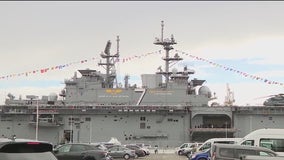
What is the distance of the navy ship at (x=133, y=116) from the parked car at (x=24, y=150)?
55763 millimetres

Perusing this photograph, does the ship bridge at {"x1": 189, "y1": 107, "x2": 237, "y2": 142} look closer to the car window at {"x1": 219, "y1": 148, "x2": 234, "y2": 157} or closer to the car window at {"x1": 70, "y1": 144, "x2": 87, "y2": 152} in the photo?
the car window at {"x1": 70, "y1": 144, "x2": 87, "y2": 152}

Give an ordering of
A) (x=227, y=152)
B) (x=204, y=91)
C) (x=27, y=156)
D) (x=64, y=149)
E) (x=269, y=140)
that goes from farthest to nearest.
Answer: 1. (x=204, y=91)
2. (x=64, y=149)
3. (x=269, y=140)
4. (x=227, y=152)
5. (x=27, y=156)

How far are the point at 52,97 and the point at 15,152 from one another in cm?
6556

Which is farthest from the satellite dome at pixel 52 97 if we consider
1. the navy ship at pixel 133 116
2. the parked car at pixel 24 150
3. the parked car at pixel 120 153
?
the parked car at pixel 24 150

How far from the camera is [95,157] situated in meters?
18.7

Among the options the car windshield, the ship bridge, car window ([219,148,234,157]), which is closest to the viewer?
the car windshield

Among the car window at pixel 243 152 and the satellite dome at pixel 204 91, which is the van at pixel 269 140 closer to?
the car window at pixel 243 152

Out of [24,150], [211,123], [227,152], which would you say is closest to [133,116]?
[211,123]

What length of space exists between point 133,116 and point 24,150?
58.0m

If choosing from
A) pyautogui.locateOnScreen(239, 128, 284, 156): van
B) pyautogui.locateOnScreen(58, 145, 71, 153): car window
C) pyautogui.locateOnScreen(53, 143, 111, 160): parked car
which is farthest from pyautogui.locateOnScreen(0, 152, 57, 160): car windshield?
pyautogui.locateOnScreen(239, 128, 284, 156): van

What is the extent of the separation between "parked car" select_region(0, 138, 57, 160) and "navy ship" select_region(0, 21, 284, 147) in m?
55.8

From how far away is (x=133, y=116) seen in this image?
6506cm

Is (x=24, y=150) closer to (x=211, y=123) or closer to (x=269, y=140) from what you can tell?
(x=269, y=140)

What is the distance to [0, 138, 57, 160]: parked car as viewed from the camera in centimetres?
702
